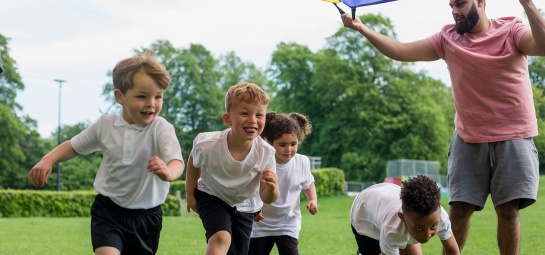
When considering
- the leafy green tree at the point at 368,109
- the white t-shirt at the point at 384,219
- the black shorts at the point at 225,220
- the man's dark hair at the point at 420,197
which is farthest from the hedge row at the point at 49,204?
the man's dark hair at the point at 420,197

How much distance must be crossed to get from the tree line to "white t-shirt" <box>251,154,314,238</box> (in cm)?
4849

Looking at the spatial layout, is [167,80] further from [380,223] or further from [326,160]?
[326,160]

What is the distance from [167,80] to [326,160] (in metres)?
53.3

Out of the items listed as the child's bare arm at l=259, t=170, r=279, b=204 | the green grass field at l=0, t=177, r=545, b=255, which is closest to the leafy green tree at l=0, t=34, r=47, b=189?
the green grass field at l=0, t=177, r=545, b=255

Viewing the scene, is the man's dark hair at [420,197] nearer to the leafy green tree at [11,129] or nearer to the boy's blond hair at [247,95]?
the boy's blond hair at [247,95]

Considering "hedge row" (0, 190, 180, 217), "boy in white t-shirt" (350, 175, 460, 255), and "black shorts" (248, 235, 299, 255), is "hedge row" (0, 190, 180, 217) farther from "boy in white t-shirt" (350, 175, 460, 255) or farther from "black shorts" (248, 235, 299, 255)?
"boy in white t-shirt" (350, 175, 460, 255)

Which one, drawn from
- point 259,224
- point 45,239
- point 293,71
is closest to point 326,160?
point 293,71

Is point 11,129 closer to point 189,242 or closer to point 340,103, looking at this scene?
point 340,103

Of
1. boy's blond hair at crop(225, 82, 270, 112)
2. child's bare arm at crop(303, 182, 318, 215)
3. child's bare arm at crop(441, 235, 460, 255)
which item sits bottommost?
child's bare arm at crop(441, 235, 460, 255)

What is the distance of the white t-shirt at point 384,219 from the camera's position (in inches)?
227

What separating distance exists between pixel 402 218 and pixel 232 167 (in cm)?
127

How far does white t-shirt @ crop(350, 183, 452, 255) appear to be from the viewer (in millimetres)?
5777

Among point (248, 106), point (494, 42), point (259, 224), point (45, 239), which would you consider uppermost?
point (494, 42)

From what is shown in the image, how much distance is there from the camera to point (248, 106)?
566 centimetres
